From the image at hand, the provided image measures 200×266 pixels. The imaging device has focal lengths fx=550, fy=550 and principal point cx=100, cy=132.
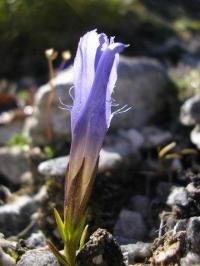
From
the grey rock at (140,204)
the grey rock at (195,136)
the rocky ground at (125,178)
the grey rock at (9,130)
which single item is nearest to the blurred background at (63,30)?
the grey rock at (9,130)

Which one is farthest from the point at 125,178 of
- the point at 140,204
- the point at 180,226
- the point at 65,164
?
the point at 180,226

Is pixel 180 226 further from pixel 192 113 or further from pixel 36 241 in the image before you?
pixel 192 113

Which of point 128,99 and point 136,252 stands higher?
point 128,99

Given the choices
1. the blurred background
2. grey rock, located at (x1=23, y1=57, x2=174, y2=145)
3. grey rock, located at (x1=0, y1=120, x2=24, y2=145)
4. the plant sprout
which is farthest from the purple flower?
the blurred background

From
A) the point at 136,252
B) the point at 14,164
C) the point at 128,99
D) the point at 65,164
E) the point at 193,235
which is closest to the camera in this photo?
the point at 193,235

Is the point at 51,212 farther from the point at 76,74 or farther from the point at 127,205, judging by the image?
the point at 76,74

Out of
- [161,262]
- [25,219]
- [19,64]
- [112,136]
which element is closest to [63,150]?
[112,136]

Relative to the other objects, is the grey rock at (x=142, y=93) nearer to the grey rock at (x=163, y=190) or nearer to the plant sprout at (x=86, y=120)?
the grey rock at (x=163, y=190)
